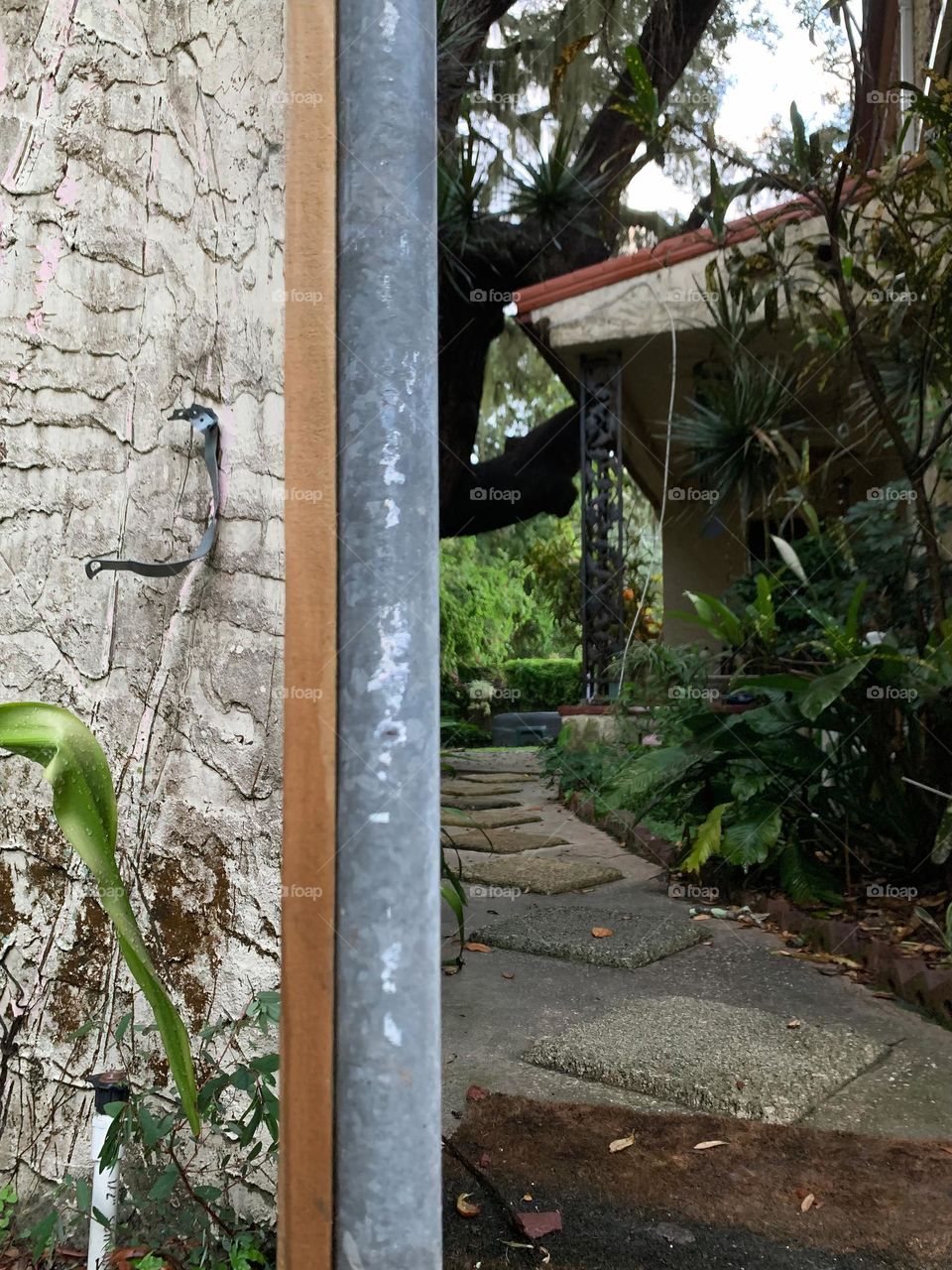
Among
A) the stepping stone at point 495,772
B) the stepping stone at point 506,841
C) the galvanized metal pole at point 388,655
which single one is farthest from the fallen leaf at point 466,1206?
the stepping stone at point 495,772

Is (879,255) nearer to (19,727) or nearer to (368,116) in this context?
(368,116)

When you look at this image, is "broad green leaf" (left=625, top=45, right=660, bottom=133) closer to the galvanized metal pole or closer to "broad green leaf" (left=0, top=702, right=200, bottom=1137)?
the galvanized metal pole

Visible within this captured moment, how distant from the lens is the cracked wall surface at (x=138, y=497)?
5.46ft

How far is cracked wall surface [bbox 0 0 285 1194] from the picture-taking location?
65.5 inches

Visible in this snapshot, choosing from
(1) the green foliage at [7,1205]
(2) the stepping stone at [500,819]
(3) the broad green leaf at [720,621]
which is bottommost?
(2) the stepping stone at [500,819]

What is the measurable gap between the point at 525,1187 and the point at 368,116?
1.83 metres

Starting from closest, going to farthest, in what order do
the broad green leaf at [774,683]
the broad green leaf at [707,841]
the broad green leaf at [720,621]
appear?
the broad green leaf at [774,683] < the broad green leaf at [707,841] < the broad green leaf at [720,621]

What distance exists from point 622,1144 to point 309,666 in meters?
1.43

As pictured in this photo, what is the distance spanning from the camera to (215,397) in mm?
1724

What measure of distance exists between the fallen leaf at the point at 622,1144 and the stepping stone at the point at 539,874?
2.38 m

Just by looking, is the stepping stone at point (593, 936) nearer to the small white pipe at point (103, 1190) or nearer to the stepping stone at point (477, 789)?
the small white pipe at point (103, 1190)

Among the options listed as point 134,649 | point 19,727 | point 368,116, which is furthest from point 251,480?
point 19,727

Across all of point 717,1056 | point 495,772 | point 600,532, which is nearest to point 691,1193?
point 717,1056

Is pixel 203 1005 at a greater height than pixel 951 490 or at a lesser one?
lesser
